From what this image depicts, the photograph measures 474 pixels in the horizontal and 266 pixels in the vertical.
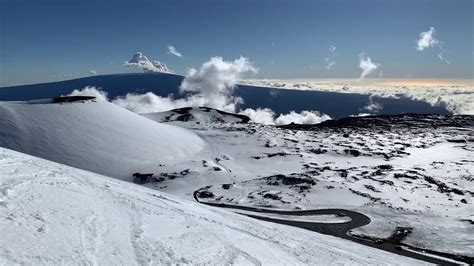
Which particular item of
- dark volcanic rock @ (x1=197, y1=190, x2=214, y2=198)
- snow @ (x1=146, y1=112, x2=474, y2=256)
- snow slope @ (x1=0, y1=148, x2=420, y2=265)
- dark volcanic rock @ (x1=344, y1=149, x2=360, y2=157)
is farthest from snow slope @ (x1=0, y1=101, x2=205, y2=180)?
snow slope @ (x1=0, y1=148, x2=420, y2=265)

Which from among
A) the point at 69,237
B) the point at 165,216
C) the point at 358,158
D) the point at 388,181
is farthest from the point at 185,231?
the point at 358,158

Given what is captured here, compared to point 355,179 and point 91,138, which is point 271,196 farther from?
point 91,138

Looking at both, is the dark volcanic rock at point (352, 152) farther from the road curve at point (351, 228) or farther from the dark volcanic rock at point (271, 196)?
the road curve at point (351, 228)

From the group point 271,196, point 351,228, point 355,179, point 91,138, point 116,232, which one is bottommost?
point 351,228

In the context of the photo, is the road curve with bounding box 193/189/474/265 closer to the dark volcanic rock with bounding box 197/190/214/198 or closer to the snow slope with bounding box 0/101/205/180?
the dark volcanic rock with bounding box 197/190/214/198

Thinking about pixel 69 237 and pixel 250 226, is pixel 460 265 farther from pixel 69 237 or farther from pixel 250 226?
pixel 69 237

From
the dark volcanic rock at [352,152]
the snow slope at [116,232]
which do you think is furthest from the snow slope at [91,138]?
the snow slope at [116,232]

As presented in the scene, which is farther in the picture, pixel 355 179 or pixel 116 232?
pixel 355 179

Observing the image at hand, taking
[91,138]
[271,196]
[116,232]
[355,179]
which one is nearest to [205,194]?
[271,196]
